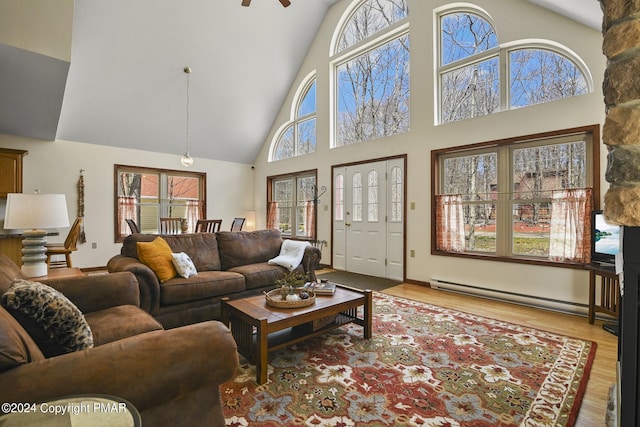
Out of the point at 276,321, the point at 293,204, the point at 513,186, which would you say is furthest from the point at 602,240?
the point at 293,204

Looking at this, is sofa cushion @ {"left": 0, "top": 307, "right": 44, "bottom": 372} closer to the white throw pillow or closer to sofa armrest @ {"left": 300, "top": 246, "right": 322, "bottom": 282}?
the white throw pillow

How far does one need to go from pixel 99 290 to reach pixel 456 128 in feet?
14.4

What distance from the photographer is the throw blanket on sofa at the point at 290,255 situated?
367 cm

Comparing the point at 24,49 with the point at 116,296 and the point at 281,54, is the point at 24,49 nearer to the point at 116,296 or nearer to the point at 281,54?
the point at 116,296

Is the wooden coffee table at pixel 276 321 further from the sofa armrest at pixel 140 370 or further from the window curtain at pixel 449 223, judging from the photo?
the window curtain at pixel 449 223

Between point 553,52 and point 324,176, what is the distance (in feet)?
12.5

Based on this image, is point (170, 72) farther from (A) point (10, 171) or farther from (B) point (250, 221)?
(B) point (250, 221)

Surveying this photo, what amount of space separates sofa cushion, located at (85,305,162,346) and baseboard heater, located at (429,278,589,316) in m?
3.69

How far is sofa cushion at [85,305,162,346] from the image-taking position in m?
1.63

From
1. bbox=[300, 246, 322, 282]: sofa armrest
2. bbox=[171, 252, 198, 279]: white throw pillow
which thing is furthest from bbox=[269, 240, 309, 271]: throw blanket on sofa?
bbox=[171, 252, 198, 279]: white throw pillow

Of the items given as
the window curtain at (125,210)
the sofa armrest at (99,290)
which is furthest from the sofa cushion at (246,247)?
the window curtain at (125,210)

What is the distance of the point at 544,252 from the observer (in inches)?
144

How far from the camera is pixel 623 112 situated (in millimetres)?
1207

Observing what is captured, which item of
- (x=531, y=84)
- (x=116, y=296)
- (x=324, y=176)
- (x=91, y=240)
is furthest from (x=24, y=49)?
(x=531, y=84)
